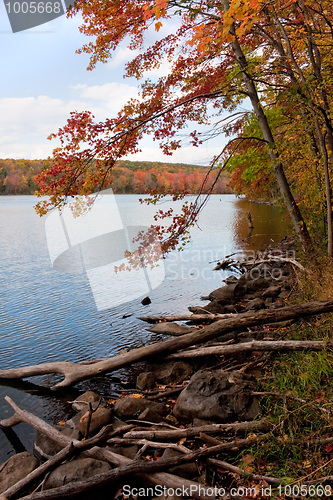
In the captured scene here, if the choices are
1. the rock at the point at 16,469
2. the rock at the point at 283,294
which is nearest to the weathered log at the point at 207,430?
the rock at the point at 16,469

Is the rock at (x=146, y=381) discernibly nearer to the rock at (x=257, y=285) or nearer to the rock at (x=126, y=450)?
the rock at (x=126, y=450)

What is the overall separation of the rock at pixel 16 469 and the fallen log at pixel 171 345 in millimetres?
2459

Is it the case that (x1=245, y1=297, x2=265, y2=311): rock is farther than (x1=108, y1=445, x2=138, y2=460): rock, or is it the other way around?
(x1=245, y1=297, x2=265, y2=311): rock

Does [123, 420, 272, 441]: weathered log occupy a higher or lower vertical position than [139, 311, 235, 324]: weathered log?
higher

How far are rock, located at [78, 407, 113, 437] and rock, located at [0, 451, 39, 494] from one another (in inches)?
31.1

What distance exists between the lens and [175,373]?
724 cm

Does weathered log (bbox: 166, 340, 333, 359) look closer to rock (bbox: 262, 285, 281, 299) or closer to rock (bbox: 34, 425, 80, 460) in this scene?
rock (bbox: 34, 425, 80, 460)

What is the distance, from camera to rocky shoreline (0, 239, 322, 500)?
4242 millimetres

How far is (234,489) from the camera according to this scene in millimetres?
3764

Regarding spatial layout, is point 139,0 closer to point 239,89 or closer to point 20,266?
point 239,89

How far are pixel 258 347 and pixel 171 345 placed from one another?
2088mm

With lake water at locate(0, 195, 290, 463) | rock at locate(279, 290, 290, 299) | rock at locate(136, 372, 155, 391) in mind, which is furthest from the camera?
rock at locate(279, 290, 290, 299)

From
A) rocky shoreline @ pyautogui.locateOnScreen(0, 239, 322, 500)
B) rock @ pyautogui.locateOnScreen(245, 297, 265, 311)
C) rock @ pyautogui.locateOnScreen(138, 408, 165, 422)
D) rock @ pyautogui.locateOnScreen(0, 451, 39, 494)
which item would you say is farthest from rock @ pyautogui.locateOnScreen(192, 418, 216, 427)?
rock @ pyautogui.locateOnScreen(245, 297, 265, 311)

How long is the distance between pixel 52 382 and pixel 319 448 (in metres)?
6.45
